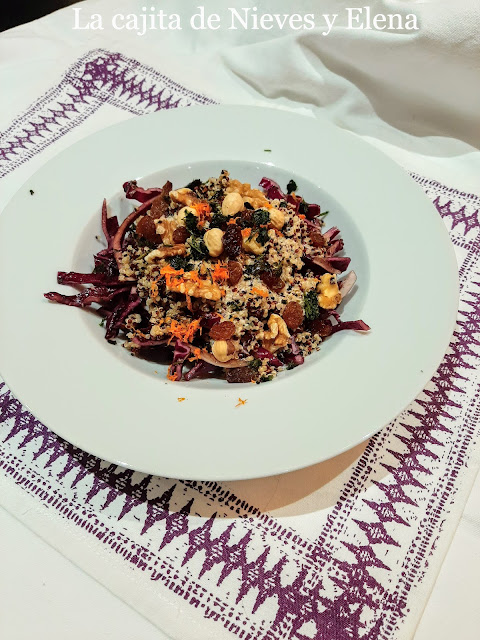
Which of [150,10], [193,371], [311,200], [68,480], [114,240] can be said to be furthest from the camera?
[150,10]

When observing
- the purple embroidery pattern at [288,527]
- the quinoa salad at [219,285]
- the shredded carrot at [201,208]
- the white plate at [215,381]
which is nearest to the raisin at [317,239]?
the quinoa salad at [219,285]

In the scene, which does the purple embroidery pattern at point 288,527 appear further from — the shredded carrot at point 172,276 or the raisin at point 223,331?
the shredded carrot at point 172,276

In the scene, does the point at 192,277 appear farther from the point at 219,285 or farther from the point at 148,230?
the point at 148,230

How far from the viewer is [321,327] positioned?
165 cm

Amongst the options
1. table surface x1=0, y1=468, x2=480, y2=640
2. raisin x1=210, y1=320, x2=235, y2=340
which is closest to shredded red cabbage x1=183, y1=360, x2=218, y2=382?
raisin x1=210, y1=320, x2=235, y2=340

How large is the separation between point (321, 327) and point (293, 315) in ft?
0.37

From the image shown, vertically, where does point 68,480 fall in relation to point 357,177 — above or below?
below

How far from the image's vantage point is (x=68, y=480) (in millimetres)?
1470

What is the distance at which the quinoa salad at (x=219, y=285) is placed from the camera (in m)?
1.58

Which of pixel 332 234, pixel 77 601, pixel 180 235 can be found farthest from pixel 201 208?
pixel 77 601

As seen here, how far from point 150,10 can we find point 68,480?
2.68 meters

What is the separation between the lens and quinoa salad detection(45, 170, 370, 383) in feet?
5.17

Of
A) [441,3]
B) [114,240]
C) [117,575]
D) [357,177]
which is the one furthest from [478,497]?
[441,3]

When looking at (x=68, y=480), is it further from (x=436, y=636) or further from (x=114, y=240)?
(x=436, y=636)
